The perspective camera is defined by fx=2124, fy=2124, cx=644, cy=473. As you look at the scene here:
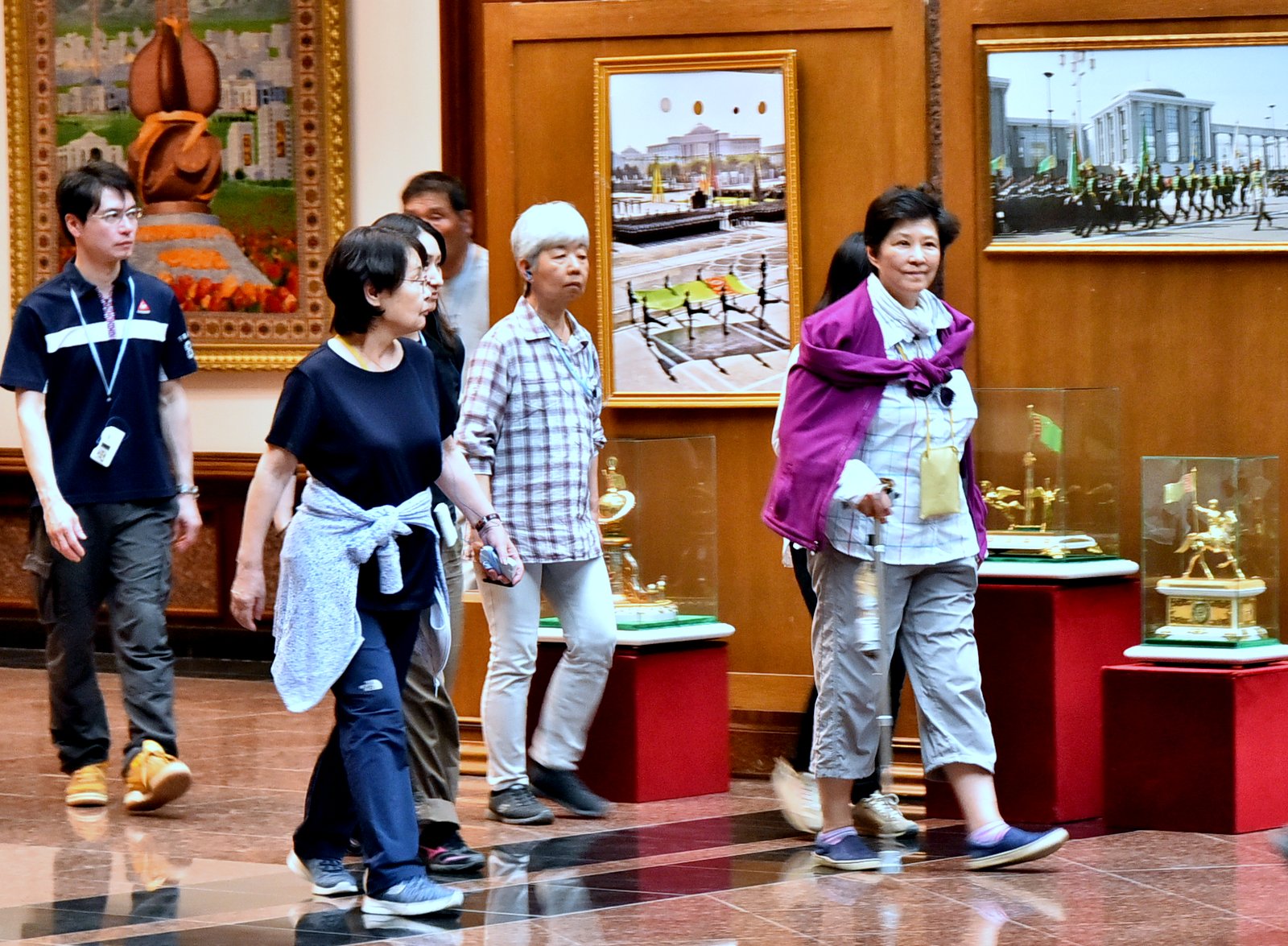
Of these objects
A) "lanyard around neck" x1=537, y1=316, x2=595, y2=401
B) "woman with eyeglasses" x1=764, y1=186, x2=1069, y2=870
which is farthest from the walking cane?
"lanyard around neck" x1=537, y1=316, x2=595, y2=401

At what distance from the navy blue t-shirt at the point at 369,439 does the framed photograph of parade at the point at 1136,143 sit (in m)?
2.20

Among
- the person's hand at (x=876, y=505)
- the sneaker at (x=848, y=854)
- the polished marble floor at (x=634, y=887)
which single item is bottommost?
the polished marble floor at (x=634, y=887)

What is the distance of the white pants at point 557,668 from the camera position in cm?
586

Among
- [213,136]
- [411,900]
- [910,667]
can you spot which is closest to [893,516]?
[910,667]

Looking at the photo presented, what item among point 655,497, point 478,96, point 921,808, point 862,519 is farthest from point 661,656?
point 478,96

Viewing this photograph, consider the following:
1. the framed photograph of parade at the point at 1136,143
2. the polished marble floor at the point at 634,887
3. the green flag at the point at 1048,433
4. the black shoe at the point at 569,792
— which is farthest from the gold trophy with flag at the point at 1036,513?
the black shoe at the point at 569,792

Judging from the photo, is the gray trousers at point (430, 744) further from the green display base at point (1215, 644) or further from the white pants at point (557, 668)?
the green display base at point (1215, 644)

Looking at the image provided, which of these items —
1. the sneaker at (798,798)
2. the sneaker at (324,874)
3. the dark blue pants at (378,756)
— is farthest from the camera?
the sneaker at (798,798)

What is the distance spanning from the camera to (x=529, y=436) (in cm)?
582

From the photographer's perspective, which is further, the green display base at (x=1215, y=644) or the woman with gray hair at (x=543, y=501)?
the woman with gray hair at (x=543, y=501)

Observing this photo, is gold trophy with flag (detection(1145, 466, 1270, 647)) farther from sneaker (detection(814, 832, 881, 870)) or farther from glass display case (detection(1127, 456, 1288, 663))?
sneaker (detection(814, 832, 881, 870))

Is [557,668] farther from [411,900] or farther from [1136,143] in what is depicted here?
[1136,143]

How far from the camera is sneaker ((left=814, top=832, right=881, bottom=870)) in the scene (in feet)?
16.5

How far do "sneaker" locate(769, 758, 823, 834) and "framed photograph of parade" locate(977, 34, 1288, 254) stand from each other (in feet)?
A: 5.37
